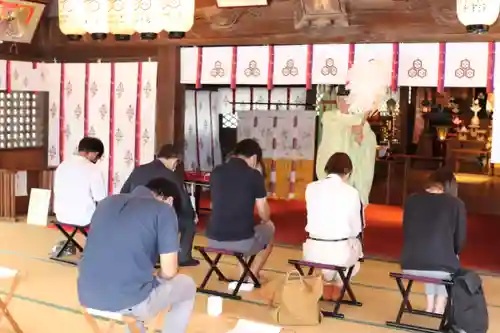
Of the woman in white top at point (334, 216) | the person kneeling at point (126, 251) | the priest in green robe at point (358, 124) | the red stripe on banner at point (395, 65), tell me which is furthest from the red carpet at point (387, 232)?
the person kneeling at point (126, 251)

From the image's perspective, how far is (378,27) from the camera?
7.35 meters

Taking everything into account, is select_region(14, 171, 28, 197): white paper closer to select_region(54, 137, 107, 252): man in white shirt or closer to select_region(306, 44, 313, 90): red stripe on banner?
select_region(54, 137, 107, 252): man in white shirt

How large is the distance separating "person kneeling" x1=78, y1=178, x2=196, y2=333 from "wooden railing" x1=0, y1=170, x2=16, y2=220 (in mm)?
6225

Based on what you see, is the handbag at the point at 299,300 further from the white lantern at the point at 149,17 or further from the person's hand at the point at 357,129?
the white lantern at the point at 149,17

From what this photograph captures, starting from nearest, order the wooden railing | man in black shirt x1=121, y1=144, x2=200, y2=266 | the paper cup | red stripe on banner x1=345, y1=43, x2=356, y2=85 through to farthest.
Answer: the paper cup → man in black shirt x1=121, y1=144, x2=200, y2=266 → red stripe on banner x1=345, y1=43, x2=356, y2=85 → the wooden railing

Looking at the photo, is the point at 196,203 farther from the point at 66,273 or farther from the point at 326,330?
the point at 326,330

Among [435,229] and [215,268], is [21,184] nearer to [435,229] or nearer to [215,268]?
[215,268]

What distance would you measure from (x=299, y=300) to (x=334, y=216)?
0.72 m

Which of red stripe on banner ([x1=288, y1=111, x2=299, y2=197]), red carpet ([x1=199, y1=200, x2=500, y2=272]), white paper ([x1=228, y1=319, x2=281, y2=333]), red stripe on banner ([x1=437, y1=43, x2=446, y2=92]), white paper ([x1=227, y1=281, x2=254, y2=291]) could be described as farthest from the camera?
red stripe on banner ([x1=288, y1=111, x2=299, y2=197])

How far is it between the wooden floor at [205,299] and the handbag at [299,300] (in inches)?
3.6

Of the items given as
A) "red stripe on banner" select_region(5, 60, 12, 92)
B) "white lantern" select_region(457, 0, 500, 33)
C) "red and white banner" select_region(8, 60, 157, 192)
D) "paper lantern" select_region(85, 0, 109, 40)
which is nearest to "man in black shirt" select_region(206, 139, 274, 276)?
"white lantern" select_region(457, 0, 500, 33)

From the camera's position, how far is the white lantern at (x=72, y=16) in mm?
7473

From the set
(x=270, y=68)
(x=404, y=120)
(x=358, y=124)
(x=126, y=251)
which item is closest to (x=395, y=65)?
(x=358, y=124)

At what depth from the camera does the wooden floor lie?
508 centimetres
